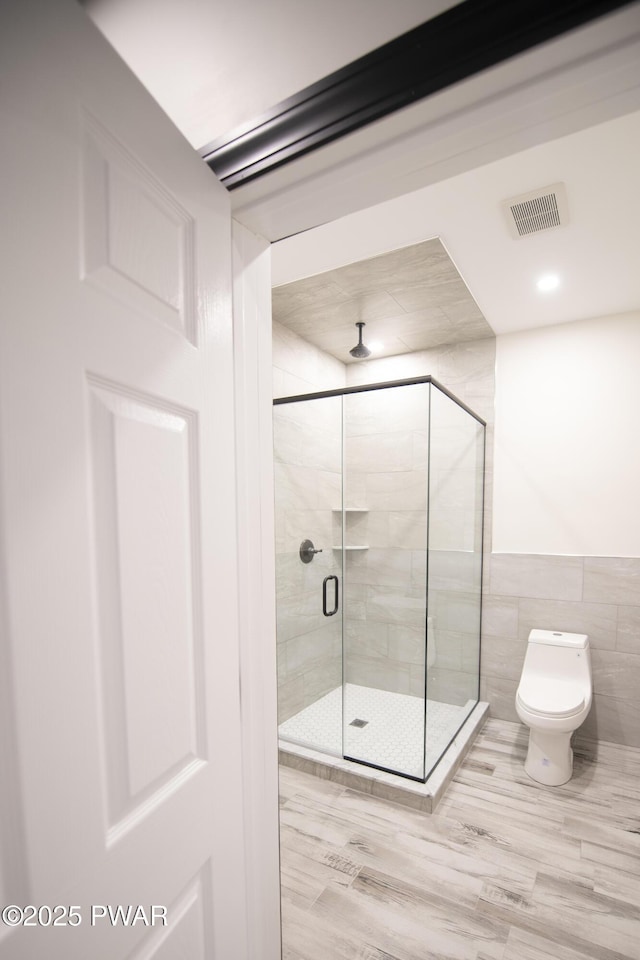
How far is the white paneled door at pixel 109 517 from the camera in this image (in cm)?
51

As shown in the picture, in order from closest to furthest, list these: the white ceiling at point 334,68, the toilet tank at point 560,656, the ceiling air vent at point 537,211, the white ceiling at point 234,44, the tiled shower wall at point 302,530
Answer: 1. the white ceiling at point 334,68
2. the white ceiling at point 234,44
3. the ceiling air vent at point 537,211
4. the toilet tank at point 560,656
5. the tiled shower wall at point 302,530

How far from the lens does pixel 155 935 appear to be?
0.71 meters

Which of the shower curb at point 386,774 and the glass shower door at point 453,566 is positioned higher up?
the glass shower door at point 453,566

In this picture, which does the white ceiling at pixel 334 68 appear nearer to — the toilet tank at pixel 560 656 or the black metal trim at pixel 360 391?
the black metal trim at pixel 360 391

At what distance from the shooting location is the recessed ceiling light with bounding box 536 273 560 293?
7.91ft

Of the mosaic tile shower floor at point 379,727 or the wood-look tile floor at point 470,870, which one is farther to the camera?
the mosaic tile shower floor at point 379,727

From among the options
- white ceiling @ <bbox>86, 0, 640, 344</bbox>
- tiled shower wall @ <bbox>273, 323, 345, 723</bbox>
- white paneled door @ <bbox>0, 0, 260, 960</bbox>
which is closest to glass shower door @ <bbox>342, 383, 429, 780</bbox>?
tiled shower wall @ <bbox>273, 323, 345, 723</bbox>

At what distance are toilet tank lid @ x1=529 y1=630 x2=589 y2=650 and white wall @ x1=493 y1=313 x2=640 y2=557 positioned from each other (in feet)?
1.63

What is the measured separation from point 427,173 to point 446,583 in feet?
7.62

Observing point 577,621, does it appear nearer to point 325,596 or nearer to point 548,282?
point 325,596

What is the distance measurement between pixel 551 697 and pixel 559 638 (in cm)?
42

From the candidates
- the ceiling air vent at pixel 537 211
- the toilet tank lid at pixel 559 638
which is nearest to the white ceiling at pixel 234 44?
the ceiling air vent at pixel 537 211

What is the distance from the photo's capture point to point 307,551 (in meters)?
2.92

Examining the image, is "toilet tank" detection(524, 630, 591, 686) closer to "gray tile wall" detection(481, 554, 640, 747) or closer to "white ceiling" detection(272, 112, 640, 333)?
"gray tile wall" detection(481, 554, 640, 747)
